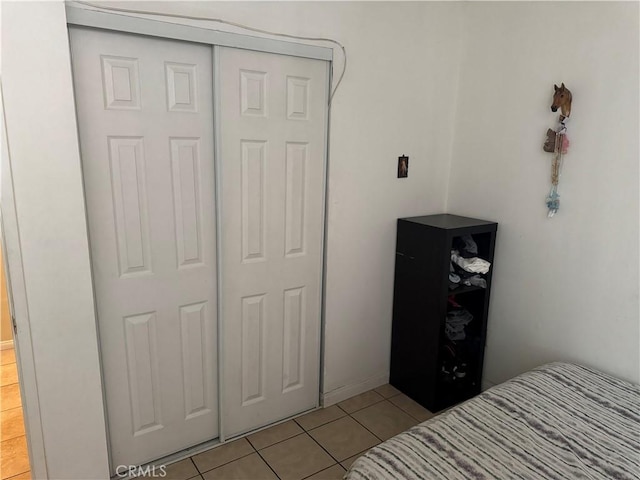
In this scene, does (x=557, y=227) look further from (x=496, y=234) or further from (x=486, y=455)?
(x=486, y=455)

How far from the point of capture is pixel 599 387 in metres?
2.02

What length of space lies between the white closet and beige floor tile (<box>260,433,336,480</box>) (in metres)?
0.21

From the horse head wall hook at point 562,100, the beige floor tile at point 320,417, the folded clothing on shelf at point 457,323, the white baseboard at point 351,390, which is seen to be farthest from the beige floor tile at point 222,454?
the horse head wall hook at point 562,100

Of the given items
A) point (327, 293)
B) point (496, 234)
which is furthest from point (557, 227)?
point (327, 293)

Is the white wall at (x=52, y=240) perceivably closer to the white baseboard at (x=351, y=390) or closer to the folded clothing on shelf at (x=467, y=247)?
the white baseboard at (x=351, y=390)

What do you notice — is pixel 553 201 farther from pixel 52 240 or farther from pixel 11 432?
pixel 11 432

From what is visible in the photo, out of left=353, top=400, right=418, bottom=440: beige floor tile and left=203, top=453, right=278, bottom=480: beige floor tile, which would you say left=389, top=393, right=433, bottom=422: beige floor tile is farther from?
left=203, top=453, right=278, bottom=480: beige floor tile

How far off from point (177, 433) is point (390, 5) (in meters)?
2.41

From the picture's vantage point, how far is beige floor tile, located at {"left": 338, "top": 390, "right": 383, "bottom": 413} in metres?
2.67

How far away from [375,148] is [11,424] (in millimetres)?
2493

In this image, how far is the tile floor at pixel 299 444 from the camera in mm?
2139

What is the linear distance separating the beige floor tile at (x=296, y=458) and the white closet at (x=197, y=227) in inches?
8.2

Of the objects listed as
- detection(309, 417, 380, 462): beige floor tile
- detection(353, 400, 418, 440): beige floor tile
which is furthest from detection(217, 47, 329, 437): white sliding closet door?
detection(353, 400, 418, 440): beige floor tile

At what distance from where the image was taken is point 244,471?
2135 mm
